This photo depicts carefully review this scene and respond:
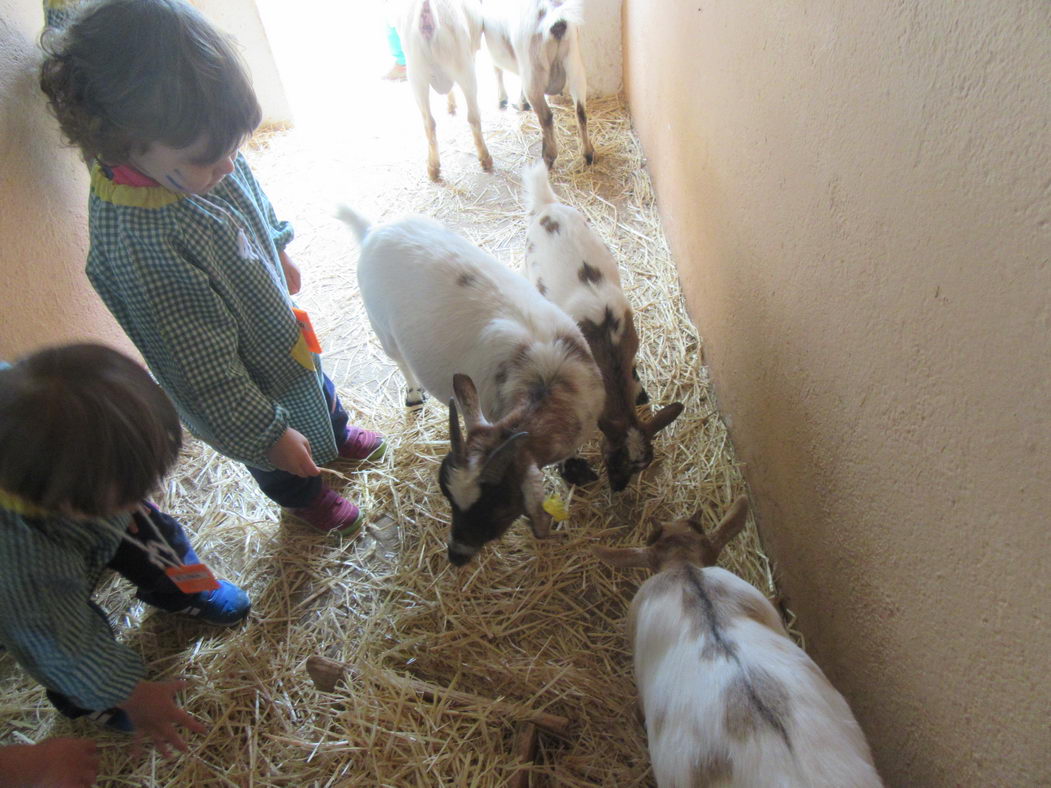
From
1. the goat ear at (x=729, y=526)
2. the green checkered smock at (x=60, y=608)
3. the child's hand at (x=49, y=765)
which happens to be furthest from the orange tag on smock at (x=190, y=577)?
the goat ear at (x=729, y=526)

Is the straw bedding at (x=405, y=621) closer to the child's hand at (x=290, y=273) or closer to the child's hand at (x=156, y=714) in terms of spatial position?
the child's hand at (x=156, y=714)

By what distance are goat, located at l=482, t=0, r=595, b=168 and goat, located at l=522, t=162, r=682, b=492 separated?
1737mm

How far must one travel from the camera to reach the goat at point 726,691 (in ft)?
4.73

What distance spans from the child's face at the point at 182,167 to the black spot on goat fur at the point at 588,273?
1.73 metres

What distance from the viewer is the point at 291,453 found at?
7.18 feet

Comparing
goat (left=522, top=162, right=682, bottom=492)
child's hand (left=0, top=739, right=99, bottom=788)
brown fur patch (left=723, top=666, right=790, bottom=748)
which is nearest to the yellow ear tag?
goat (left=522, top=162, right=682, bottom=492)

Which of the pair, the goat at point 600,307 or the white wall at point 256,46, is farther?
the white wall at point 256,46

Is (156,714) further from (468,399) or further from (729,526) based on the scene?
(729,526)

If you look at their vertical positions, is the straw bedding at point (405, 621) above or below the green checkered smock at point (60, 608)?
below

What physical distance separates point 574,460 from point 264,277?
1.59 meters

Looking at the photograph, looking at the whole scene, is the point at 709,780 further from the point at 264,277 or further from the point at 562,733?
the point at 264,277

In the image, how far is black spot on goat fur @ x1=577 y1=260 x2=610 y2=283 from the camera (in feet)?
10.4

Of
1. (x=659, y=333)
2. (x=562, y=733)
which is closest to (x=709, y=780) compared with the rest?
(x=562, y=733)

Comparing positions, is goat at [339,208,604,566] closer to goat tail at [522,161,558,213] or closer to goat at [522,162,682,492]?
goat at [522,162,682,492]
